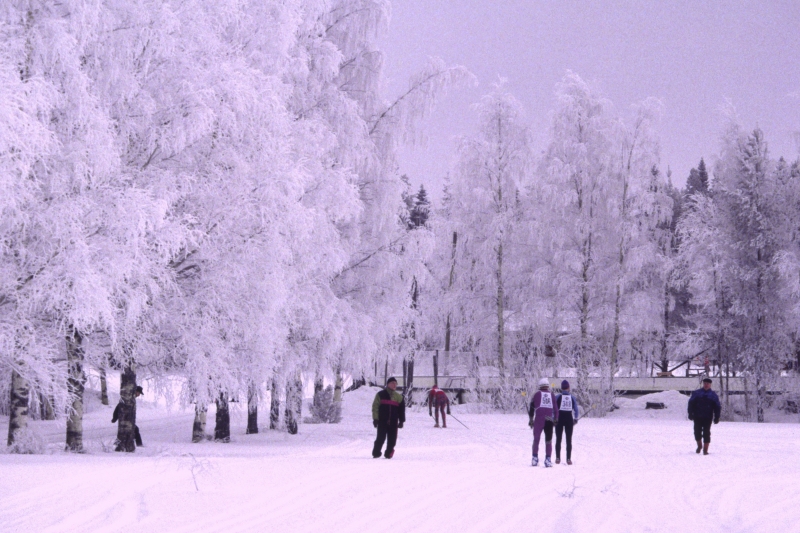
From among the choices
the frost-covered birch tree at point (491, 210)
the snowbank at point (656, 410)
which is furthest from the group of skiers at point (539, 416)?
the frost-covered birch tree at point (491, 210)

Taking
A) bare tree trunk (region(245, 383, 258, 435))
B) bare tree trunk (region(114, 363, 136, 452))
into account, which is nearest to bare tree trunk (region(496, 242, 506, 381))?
bare tree trunk (region(245, 383, 258, 435))

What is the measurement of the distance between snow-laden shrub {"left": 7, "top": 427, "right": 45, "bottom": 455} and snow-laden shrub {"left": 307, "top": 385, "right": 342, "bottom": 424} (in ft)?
46.5

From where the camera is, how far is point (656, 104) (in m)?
36.0

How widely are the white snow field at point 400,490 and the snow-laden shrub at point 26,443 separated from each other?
1.27 feet

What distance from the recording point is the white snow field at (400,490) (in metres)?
8.50

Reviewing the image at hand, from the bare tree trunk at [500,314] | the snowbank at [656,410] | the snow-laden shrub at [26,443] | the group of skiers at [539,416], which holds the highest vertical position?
the bare tree trunk at [500,314]

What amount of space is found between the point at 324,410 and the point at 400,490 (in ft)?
59.0

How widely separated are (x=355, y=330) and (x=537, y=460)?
6072 millimetres

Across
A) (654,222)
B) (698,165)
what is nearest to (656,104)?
(654,222)

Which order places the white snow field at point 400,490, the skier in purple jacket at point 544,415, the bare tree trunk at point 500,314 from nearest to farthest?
the white snow field at point 400,490, the skier in purple jacket at point 544,415, the bare tree trunk at point 500,314

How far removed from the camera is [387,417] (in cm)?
1633

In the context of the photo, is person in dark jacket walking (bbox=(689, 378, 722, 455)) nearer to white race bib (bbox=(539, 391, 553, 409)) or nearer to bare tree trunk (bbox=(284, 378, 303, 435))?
white race bib (bbox=(539, 391, 553, 409))

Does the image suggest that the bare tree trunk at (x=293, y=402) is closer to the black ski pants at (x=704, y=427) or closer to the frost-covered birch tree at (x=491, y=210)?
the black ski pants at (x=704, y=427)

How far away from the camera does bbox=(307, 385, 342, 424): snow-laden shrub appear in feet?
93.1
